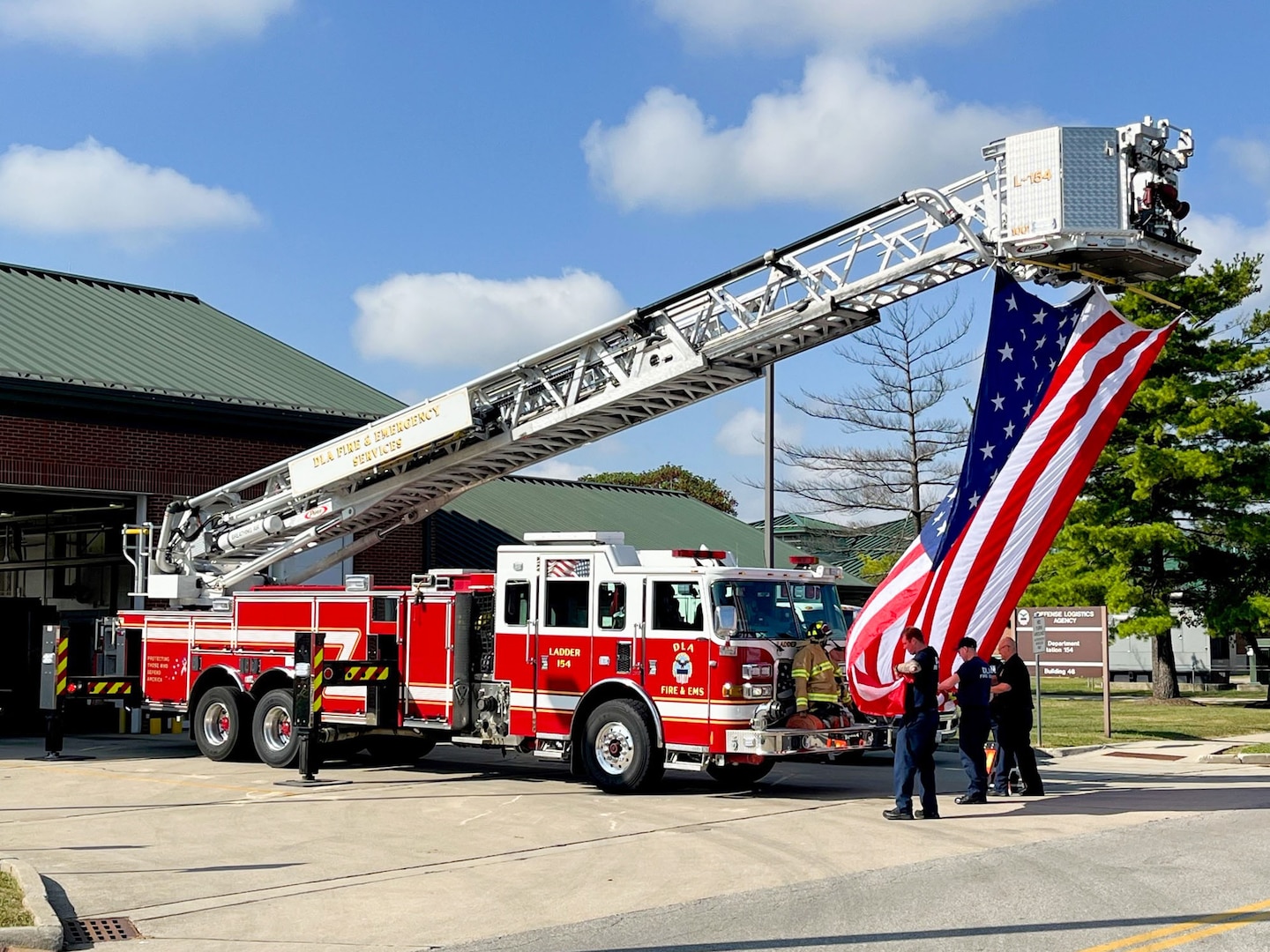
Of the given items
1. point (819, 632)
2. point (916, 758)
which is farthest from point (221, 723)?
point (916, 758)

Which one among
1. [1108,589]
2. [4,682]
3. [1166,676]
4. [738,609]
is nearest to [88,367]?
[4,682]

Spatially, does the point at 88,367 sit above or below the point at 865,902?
above

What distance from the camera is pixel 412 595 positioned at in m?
17.0

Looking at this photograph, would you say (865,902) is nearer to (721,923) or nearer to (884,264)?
(721,923)

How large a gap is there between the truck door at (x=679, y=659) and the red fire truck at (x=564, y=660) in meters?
0.02

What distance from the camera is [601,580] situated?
50.5ft

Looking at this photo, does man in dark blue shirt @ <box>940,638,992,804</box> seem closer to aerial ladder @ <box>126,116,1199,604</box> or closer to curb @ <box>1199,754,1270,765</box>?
aerial ladder @ <box>126,116,1199,604</box>

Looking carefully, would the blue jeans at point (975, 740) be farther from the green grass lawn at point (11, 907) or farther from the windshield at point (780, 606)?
the green grass lawn at point (11, 907)

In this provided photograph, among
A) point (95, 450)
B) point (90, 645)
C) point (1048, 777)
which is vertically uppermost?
point (95, 450)

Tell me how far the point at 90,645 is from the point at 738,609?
10878 mm

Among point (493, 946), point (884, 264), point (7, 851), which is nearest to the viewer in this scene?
point (493, 946)

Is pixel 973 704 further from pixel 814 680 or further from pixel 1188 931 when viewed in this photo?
pixel 1188 931

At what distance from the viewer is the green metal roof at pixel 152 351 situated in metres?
23.9

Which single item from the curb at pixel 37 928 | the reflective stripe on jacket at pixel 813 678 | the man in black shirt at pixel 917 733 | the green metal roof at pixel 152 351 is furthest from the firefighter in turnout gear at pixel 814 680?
the green metal roof at pixel 152 351
